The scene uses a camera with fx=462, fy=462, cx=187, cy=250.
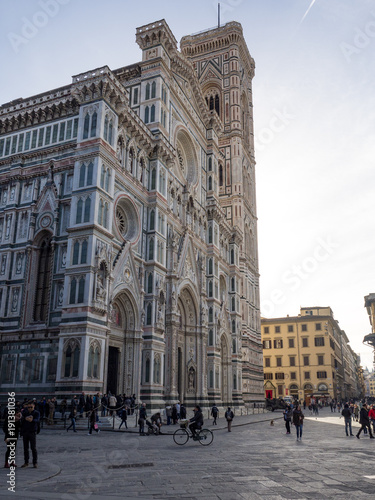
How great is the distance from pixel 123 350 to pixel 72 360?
5100mm

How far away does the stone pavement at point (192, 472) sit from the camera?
321 inches

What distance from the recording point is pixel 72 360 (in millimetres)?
22000

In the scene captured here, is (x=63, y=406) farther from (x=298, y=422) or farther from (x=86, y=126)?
(x=86, y=126)

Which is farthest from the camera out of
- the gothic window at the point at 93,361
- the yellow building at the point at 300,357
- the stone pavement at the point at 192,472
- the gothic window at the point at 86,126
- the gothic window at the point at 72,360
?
the yellow building at the point at 300,357

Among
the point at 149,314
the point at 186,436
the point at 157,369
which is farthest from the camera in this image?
the point at 149,314

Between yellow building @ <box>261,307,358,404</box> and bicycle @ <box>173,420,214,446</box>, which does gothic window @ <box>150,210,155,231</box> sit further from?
yellow building @ <box>261,307,358,404</box>

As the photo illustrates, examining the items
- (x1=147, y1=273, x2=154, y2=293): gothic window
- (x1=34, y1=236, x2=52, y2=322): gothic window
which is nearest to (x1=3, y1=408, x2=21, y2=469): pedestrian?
(x1=34, y1=236, x2=52, y2=322): gothic window

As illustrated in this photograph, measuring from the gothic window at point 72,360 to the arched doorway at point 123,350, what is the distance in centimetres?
366

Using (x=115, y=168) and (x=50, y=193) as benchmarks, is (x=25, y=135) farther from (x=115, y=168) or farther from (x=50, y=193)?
(x=115, y=168)

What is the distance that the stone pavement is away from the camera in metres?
8.16

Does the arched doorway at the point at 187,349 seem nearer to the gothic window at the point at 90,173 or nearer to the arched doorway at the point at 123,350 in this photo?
the arched doorway at the point at 123,350

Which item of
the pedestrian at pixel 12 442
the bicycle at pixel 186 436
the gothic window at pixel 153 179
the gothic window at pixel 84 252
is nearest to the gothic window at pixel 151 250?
the gothic window at pixel 153 179

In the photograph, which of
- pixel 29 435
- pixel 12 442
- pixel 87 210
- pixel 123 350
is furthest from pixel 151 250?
pixel 12 442

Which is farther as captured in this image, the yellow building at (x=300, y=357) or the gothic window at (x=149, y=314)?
the yellow building at (x=300, y=357)
